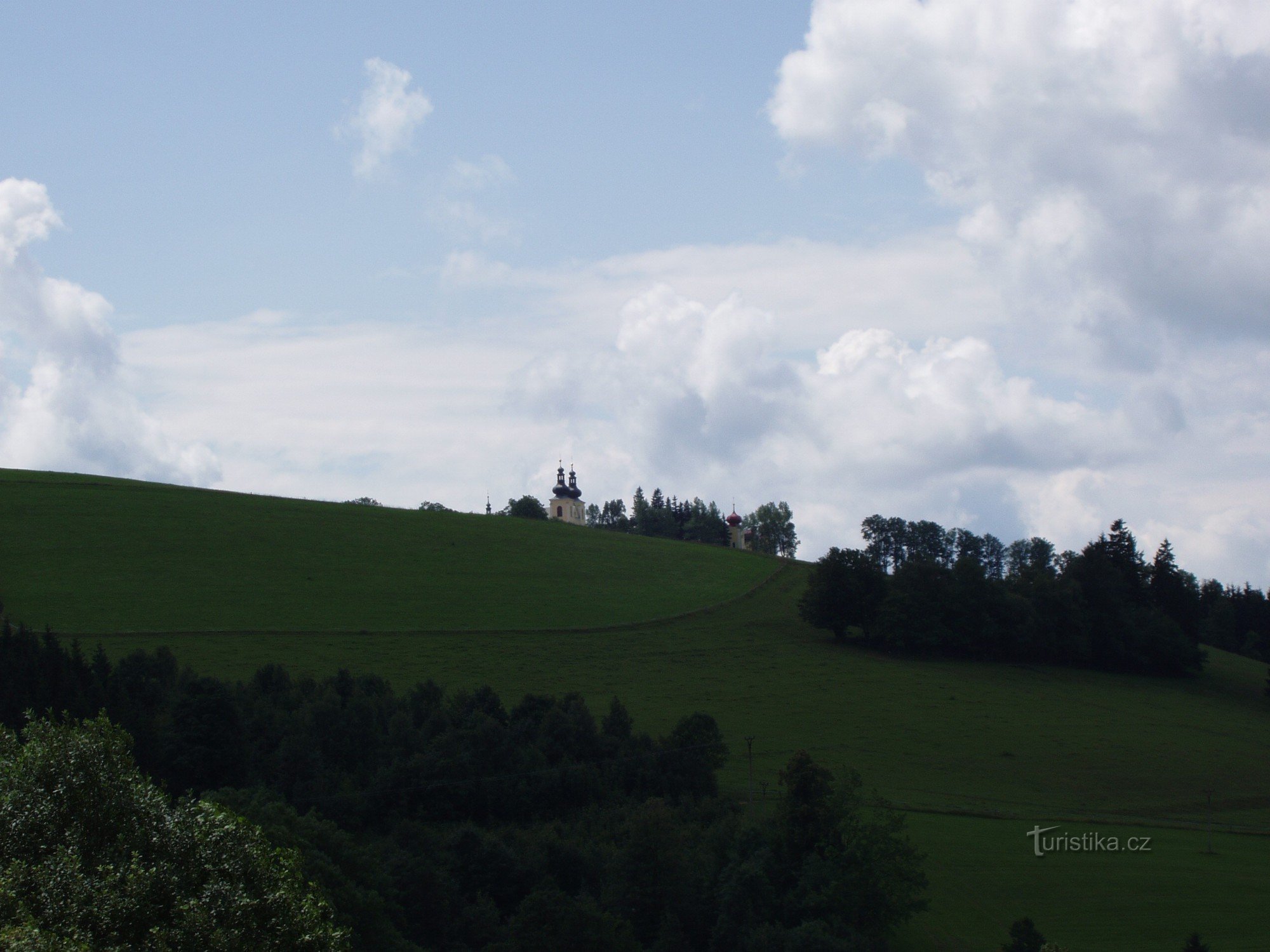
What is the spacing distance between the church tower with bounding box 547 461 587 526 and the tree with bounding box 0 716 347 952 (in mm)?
158332

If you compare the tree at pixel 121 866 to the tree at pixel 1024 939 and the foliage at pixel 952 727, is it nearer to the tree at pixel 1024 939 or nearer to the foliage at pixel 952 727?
the foliage at pixel 952 727

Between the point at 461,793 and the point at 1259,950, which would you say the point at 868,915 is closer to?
the point at 1259,950

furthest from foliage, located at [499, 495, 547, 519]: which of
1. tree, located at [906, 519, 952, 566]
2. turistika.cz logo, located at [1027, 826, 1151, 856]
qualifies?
turistika.cz logo, located at [1027, 826, 1151, 856]

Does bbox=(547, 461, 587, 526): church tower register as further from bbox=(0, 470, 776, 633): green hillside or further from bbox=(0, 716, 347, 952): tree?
bbox=(0, 716, 347, 952): tree

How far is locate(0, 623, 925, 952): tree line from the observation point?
1617 inches

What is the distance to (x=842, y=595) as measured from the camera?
9988cm

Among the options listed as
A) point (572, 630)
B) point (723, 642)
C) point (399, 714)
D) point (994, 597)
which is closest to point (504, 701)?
point (399, 714)

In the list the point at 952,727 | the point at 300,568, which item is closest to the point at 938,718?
the point at 952,727

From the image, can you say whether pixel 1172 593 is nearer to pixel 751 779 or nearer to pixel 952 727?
pixel 952 727

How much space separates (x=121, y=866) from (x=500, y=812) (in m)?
42.4

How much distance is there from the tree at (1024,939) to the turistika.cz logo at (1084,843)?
13360 millimetres

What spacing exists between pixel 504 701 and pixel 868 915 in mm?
31174

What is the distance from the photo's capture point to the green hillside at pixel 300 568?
8500 centimetres

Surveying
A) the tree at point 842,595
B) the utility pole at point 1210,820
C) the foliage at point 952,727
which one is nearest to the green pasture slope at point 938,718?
the foliage at point 952,727
